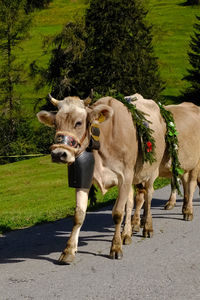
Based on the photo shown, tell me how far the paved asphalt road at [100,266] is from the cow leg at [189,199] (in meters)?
0.15

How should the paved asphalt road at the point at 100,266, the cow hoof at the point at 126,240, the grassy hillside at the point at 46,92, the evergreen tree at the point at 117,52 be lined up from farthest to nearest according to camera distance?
1. the evergreen tree at the point at 117,52
2. the grassy hillside at the point at 46,92
3. the cow hoof at the point at 126,240
4. the paved asphalt road at the point at 100,266

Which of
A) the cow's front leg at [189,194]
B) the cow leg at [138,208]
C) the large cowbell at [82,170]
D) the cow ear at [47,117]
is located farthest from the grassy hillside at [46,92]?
the cow ear at [47,117]

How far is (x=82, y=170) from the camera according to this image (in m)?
7.17

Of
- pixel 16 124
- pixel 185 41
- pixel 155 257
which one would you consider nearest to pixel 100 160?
pixel 155 257

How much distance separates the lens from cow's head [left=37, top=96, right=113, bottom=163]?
6.69m

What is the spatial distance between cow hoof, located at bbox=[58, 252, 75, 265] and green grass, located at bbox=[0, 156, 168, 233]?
2267mm

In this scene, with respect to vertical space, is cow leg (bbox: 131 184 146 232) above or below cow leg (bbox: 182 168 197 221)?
above

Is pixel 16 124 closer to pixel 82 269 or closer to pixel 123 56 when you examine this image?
pixel 123 56

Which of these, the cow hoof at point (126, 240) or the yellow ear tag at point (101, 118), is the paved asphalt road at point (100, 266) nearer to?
the cow hoof at point (126, 240)

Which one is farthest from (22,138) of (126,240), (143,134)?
(143,134)

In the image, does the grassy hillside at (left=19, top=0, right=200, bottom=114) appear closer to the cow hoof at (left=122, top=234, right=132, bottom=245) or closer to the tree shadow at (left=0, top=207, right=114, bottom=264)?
the tree shadow at (left=0, top=207, right=114, bottom=264)

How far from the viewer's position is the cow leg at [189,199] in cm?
958

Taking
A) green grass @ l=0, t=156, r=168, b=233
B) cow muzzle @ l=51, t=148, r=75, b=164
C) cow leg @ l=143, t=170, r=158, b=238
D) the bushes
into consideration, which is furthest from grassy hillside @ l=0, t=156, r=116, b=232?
the bushes

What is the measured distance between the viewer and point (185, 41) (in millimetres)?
74688
